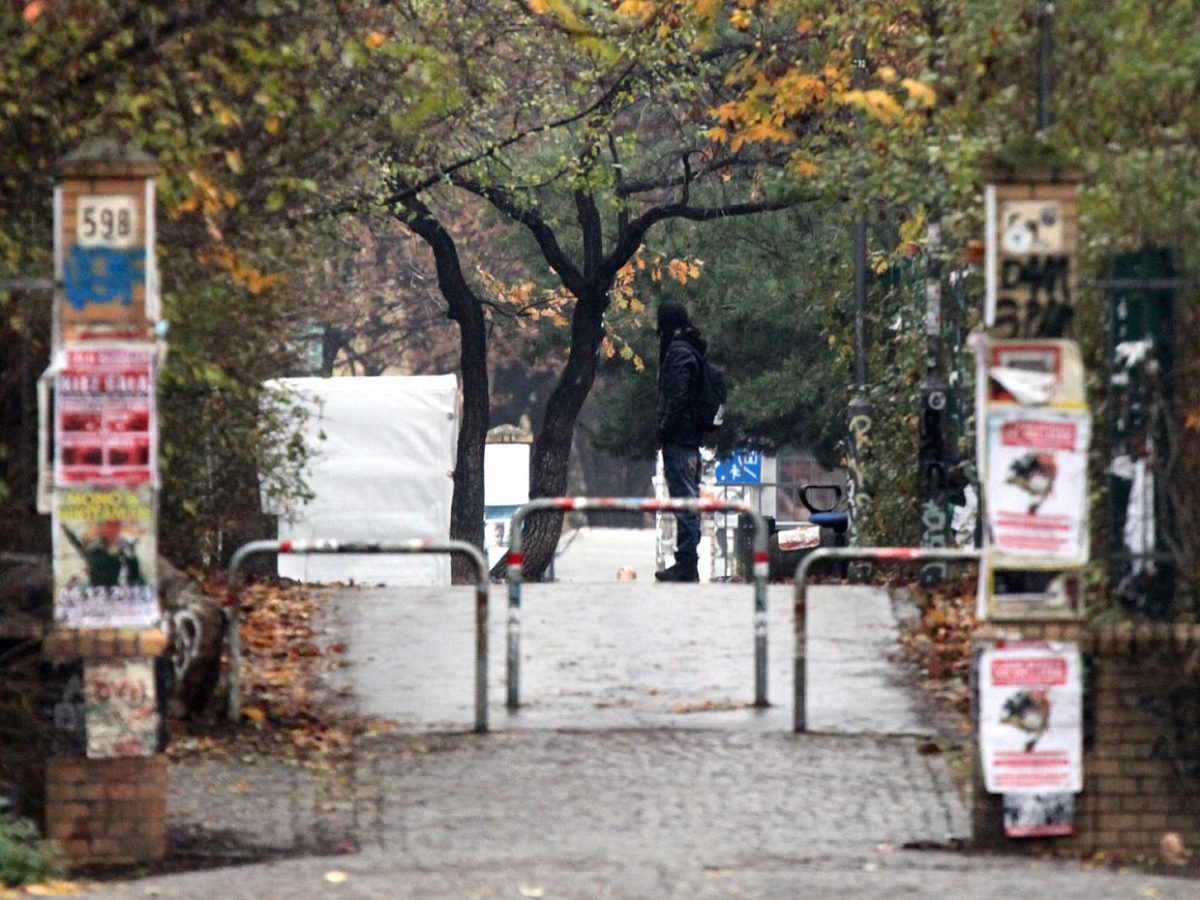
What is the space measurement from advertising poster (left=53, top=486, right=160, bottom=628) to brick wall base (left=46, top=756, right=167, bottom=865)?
0.53 metres

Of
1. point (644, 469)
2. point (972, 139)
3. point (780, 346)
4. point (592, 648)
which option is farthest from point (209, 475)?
point (644, 469)

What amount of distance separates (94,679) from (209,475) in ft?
22.9

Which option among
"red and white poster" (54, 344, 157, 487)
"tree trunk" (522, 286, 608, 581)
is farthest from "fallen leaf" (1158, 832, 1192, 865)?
"tree trunk" (522, 286, 608, 581)

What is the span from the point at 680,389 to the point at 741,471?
80.3 feet

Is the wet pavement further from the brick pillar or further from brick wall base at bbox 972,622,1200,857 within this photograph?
the brick pillar

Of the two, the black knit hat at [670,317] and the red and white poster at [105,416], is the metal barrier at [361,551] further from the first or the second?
the black knit hat at [670,317]

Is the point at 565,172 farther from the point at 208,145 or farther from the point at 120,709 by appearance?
the point at 120,709

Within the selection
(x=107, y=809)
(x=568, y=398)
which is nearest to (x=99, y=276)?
(x=107, y=809)

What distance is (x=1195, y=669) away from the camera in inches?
356

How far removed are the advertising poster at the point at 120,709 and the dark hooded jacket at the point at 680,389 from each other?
8.95 meters

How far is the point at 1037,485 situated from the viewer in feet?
29.0

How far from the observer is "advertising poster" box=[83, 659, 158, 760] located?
8812mm

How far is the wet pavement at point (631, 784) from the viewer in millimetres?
8359

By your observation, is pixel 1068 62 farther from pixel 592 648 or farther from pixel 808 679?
pixel 592 648
